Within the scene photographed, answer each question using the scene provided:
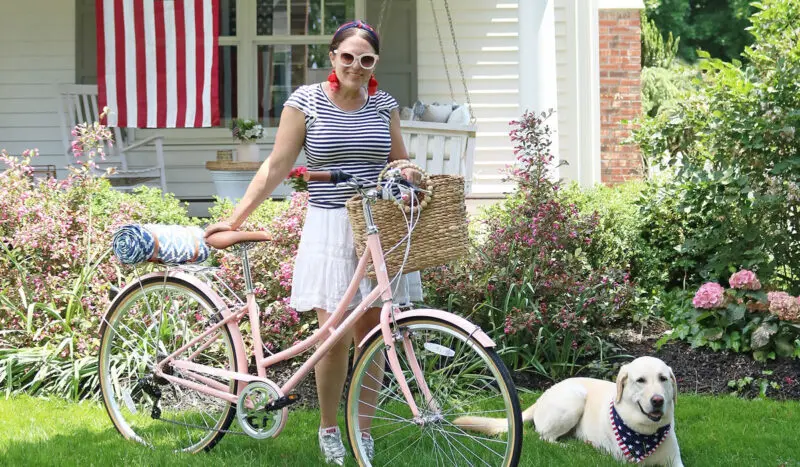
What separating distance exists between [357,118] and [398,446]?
134 centimetres

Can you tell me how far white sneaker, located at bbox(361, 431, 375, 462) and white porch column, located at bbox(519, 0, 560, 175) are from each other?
4242 mm

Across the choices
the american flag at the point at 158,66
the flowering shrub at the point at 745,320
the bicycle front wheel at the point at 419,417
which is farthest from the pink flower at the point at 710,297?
the american flag at the point at 158,66

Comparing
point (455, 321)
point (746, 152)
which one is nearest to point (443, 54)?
point (746, 152)

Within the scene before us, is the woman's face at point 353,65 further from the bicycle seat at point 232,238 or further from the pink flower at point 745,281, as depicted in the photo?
the pink flower at point 745,281

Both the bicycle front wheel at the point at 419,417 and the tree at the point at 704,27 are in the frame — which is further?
the tree at the point at 704,27

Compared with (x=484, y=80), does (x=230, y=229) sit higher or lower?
lower

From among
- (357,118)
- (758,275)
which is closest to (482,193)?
(758,275)

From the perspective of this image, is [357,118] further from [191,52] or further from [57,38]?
[57,38]

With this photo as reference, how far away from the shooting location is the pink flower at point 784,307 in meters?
5.33

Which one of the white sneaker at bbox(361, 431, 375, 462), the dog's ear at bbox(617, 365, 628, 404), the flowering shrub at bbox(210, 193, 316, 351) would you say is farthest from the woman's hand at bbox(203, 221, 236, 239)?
the dog's ear at bbox(617, 365, 628, 404)

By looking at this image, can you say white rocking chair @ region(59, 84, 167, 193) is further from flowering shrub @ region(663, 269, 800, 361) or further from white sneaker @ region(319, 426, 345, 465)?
white sneaker @ region(319, 426, 345, 465)

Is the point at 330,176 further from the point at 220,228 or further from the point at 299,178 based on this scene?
the point at 220,228

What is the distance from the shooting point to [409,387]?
3.55 m

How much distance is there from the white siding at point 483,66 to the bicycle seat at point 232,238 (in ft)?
19.1
